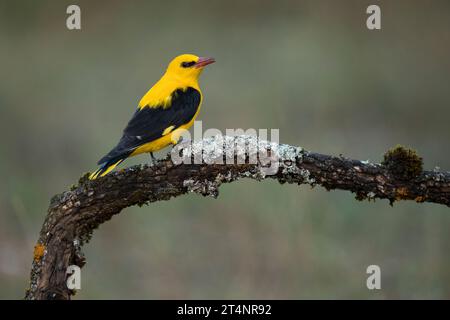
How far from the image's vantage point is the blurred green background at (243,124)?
7.63 meters

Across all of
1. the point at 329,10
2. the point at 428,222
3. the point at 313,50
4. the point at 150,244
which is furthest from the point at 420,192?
the point at 329,10

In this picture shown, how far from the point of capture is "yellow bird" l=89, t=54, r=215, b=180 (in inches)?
206

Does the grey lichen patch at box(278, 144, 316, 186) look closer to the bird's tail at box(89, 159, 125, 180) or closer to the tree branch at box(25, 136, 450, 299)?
the tree branch at box(25, 136, 450, 299)

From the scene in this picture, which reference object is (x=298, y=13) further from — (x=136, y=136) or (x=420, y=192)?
(x=420, y=192)

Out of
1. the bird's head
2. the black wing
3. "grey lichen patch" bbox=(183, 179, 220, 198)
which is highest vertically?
the bird's head

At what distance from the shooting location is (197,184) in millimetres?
4449

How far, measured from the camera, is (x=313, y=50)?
36.3 ft

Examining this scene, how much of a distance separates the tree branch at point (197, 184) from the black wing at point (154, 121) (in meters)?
0.55

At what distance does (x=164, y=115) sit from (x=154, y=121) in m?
0.12

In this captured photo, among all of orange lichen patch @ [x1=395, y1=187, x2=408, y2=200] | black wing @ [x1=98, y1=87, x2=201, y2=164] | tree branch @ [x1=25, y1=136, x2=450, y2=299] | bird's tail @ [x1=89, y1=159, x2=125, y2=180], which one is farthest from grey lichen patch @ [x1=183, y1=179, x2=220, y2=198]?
orange lichen patch @ [x1=395, y1=187, x2=408, y2=200]

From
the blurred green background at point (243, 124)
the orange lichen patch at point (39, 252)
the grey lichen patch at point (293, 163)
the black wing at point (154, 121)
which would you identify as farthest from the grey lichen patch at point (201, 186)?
the blurred green background at point (243, 124)

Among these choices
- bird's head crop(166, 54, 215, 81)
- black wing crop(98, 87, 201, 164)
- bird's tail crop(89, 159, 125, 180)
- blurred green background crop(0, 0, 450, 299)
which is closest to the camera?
bird's tail crop(89, 159, 125, 180)

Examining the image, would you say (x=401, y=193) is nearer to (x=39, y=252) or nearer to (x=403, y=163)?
(x=403, y=163)

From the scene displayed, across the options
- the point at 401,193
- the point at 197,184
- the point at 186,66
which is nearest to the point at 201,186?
the point at 197,184
